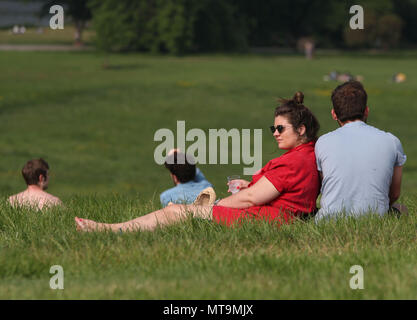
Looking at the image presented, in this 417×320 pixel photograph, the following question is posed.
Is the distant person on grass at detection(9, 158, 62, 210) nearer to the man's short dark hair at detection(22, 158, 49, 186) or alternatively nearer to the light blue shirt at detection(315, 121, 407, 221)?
the man's short dark hair at detection(22, 158, 49, 186)

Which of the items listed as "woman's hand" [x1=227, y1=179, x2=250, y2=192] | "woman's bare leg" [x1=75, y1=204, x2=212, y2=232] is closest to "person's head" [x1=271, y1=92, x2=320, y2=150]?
"woman's hand" [x1=227, y1=179, x2=250, y2=192]

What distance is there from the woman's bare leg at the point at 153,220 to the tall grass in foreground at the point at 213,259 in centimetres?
10

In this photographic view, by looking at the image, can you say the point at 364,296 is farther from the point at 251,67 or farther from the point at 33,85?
the point at 251,67

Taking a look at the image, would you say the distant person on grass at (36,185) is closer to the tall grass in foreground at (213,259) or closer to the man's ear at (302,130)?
the tall grass in foreground at (213,259)

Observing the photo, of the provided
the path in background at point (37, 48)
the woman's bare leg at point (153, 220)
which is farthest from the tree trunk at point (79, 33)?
the woman's bare leg at point (153, 220)

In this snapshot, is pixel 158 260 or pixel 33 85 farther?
pixel 33 85

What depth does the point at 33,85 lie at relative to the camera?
3459 centimetres

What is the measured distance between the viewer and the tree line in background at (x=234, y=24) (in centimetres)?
5838

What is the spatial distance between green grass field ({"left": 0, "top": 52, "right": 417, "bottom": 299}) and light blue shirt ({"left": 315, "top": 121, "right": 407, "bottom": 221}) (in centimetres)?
23

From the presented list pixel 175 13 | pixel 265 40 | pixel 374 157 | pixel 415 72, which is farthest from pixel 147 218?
pixel 265 40

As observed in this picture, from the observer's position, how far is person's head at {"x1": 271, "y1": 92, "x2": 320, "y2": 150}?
5.71m

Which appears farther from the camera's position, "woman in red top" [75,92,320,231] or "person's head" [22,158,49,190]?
"person's head" [22,158,49,190]
